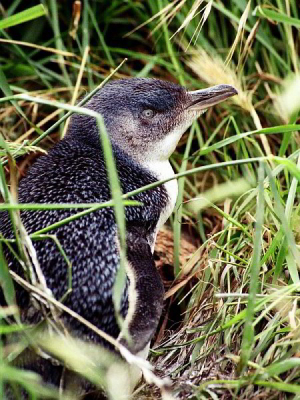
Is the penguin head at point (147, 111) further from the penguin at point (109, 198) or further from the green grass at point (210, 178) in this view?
the green grass at point (210, 178)

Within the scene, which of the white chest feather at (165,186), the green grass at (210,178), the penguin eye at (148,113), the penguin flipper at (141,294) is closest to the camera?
the green grass at (210,178)

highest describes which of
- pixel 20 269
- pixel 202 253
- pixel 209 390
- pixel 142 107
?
pixel 142 107

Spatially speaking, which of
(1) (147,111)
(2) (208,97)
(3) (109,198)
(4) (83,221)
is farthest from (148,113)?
(4) (83,221)

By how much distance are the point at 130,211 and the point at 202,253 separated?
0.67 metres

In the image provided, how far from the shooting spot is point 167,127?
9.87 feet

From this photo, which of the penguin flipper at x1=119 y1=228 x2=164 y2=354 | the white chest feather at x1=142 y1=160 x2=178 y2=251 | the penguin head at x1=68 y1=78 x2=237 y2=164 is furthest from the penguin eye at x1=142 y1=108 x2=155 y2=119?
the penguin flipper at x1=119 y1=228 x2=164 y2=354

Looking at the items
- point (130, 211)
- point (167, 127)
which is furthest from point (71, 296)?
point (167, 127)

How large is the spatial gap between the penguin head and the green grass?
13 cm

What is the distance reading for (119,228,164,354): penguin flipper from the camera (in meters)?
2.32

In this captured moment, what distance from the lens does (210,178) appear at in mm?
3674

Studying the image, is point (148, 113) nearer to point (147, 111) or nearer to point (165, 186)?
point (147, 111)

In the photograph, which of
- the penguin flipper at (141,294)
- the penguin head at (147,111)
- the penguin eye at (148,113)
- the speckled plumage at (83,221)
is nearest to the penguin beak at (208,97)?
the penguin head at (147,111)

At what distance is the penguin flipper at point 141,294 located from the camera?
2.32 m

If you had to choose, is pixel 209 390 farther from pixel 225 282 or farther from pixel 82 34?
pixel 82 34
